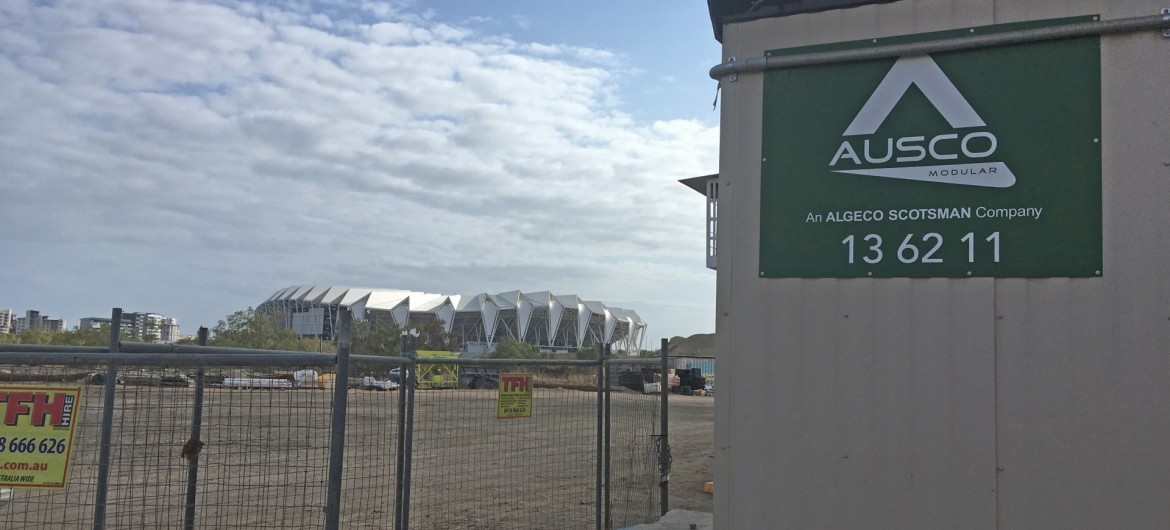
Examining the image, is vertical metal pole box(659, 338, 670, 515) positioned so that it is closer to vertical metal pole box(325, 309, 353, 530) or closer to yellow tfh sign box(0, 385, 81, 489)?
vertical metal pole box(325, 309, 353, 530)

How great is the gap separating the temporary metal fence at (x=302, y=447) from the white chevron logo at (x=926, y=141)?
8.53 feet

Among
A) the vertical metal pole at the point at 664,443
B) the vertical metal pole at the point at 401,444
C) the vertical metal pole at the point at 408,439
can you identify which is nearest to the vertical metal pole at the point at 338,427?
the vertical metal pole at the point at 408,439

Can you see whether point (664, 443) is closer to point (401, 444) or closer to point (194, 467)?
point (401, 444)

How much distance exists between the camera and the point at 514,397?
702cm

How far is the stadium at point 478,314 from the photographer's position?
109562mm

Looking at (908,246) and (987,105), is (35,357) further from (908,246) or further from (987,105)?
(987,105)

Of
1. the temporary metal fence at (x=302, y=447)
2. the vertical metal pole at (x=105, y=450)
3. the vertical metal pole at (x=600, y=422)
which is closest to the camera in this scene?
the temporary metal fence at (x=302, y=447)

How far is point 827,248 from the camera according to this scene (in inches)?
131

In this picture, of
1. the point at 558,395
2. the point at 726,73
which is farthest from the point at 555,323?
the point at 726,73

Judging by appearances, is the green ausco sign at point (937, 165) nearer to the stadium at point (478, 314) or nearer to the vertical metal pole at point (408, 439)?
the vertical metal pole at point (408, 439)

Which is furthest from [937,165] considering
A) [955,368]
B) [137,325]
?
[137,325]

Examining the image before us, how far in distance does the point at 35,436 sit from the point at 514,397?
152 inches

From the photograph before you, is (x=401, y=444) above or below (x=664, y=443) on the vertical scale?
above

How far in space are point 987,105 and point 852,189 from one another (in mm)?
570
